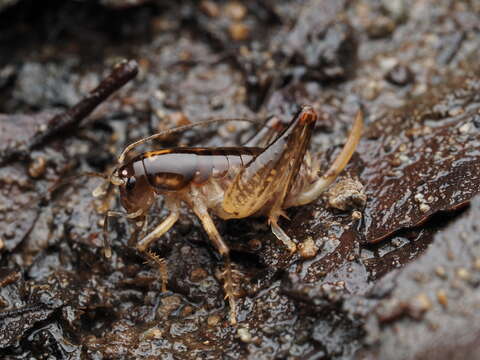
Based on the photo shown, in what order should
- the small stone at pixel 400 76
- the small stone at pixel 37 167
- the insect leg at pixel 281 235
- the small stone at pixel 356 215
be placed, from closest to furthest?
the insect leg at pixel 281 235 → the small stone at pixel 356 215 → the small stone at pixel 37 167 → the small stone at pixel 400 76

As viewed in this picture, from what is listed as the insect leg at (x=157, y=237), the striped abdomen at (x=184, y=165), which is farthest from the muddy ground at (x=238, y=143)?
the striped abdomen at (x=184, y=165)

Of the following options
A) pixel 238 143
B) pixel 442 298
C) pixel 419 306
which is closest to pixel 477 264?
pixel 442 298

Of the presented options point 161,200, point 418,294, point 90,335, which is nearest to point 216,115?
point 161,200

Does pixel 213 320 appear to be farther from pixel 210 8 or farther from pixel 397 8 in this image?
pixel 397 8

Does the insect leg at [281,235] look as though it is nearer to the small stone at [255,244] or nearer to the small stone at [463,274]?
the small stone at [255,244]

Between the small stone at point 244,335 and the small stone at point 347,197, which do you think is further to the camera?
the small stone at point 347,197

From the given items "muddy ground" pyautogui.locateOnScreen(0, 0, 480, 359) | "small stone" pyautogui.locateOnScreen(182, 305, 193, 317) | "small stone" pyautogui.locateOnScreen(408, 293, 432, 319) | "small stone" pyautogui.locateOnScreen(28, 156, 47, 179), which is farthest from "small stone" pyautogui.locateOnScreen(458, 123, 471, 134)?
"small stone" pyautogui.locateOnScreen(28, 156, 47, 179)

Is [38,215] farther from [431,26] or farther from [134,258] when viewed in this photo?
[431,26]
